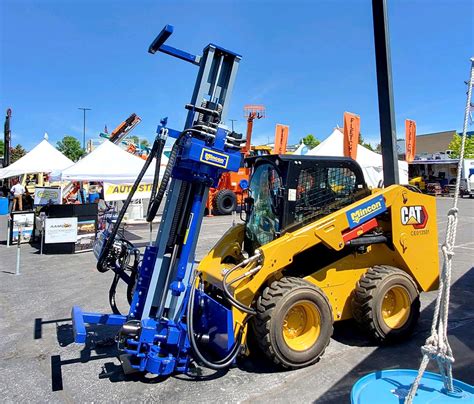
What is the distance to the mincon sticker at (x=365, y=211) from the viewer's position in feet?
14.2

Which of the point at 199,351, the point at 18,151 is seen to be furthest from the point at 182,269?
the point at 18,151

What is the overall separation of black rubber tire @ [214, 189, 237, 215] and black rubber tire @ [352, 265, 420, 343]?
13.8 meters

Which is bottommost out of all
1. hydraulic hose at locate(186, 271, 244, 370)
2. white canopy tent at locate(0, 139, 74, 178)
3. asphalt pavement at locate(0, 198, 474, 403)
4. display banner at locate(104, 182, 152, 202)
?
asphalt pavement at locate(0, 198, 474, 403)

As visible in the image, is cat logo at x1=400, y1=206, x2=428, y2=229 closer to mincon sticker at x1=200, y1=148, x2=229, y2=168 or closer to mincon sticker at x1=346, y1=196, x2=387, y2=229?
mincon sticker at x1=346, y1=196, x2=387, y2=229

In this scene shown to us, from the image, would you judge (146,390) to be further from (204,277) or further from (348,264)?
(348,264)

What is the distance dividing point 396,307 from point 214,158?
291 centimetres

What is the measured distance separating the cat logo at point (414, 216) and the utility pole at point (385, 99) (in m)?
0.57

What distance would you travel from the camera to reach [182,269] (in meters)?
3.77

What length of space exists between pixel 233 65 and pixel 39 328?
4.20 meters

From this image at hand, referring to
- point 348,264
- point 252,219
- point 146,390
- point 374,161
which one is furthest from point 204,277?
point 374,161

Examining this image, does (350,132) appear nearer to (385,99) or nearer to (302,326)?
(385,99)

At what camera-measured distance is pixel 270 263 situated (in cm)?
390

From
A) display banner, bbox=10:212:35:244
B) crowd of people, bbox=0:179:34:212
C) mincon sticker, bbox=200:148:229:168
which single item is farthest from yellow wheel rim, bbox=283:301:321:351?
crowd of people, bbox=0:179:34:212

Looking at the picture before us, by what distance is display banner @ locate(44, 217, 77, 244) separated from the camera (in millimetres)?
10023
